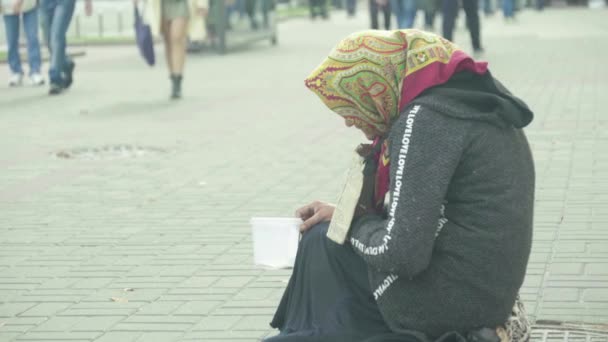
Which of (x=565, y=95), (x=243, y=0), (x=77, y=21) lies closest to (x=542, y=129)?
(x=565, y=95)

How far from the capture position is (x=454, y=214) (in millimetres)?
3451

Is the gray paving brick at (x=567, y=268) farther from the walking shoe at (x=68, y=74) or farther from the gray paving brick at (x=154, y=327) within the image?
the walking shoe at (x=68, y=74)

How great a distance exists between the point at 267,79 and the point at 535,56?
156 inches

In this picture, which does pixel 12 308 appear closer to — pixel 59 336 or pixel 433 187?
pixel 59 336

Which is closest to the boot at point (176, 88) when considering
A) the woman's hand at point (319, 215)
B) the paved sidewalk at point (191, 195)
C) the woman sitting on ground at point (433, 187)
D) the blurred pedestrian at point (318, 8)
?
the paved sidewalk at point (191, 195)

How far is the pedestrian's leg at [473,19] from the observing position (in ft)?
57.4

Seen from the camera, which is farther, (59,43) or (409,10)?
(409,10)

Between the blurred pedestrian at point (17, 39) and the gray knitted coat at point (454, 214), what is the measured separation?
39.0 ft

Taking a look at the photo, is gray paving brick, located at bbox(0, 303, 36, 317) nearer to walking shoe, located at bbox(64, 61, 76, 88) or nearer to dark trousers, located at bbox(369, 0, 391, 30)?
walking shoe, located at bbox(64, 61, 76, 88)

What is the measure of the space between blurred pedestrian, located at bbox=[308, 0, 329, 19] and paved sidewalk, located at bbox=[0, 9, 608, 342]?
53.7 feet

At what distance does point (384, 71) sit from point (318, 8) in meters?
30.1

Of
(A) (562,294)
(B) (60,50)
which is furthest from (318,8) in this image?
(A) (562,294)

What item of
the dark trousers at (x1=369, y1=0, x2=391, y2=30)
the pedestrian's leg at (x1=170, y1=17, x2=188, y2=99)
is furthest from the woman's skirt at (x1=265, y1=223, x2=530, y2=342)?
the dark trousers at (x1=369, y1=0, x2=391, y2=30)

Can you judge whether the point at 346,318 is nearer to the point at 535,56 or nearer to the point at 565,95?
the point at 565,95
